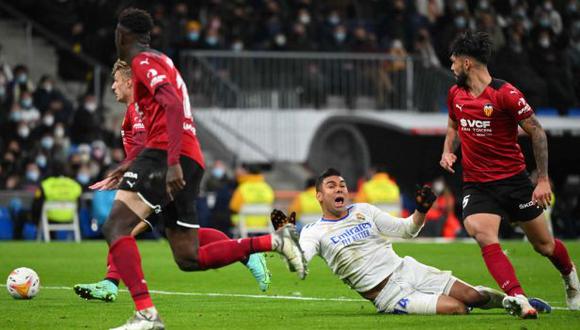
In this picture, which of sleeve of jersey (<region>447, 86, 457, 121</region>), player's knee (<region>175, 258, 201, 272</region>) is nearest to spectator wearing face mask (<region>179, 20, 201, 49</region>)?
sleeve of jersey (<region>447, 86, 457, 121</region>)

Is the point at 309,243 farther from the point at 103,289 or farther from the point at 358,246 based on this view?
the point at 103,289

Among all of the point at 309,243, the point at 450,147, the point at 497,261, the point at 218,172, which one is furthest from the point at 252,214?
the point at 497,261

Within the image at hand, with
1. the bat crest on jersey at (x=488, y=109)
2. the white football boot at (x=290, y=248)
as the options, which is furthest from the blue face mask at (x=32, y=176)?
the white football boot at (x=290, y=248)

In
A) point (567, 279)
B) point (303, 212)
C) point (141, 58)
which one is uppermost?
point (141, 58)

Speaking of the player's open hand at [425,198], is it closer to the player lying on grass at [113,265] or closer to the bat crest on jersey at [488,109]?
the bat crest on jersey at [488,109]

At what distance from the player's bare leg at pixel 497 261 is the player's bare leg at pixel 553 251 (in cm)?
44

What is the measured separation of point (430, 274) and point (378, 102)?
73.8 feet

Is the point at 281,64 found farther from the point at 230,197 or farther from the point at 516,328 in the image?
the point at 516,328

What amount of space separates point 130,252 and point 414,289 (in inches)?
113

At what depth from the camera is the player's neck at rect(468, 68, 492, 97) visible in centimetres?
1154

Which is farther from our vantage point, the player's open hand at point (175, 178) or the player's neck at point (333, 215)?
the player's neck at point (333, 215)

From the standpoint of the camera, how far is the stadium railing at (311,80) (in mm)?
31766

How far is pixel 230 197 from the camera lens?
2914cm

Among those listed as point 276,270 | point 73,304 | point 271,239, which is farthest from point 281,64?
point 271,239
